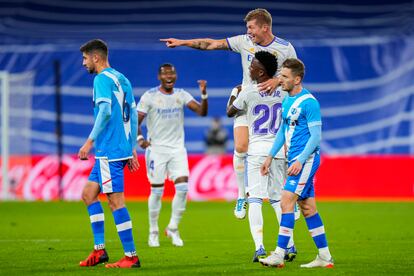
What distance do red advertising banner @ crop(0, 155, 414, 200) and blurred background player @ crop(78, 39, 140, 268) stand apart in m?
14.2

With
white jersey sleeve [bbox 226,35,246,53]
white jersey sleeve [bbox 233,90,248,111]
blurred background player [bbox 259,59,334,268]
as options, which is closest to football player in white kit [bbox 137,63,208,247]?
white jersey sleeve [bbox 226,35,246,53]

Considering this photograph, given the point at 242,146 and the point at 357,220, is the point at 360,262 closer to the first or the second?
the point at 242,146

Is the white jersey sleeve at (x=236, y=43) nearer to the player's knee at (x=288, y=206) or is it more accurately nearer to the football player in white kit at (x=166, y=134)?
the player's knee at (x=288, y=206)

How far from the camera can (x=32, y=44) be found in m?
29.9

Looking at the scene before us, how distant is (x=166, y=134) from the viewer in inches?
539

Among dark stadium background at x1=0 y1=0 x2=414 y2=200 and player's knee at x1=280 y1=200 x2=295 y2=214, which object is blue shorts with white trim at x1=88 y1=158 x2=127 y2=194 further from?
dark stadium background at x1=0 y1=0 x2=414 y2=200

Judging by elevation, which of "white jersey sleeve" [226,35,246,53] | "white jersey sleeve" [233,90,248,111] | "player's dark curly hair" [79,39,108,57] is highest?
"white jersey sleeve" [226,35,246,53]

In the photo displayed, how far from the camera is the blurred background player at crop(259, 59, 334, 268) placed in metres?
9.19

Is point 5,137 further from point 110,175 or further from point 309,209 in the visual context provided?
point 309,209

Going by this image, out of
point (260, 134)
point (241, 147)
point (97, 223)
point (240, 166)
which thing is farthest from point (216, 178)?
point (97, 223)

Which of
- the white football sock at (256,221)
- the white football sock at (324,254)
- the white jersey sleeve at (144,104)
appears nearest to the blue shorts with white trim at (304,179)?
the white football sock at (324,254)

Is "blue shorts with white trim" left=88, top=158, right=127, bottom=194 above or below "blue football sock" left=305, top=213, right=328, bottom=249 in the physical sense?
above

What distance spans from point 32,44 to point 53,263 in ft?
67.7

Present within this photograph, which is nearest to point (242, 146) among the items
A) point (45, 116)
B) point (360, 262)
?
point (360, 262)
